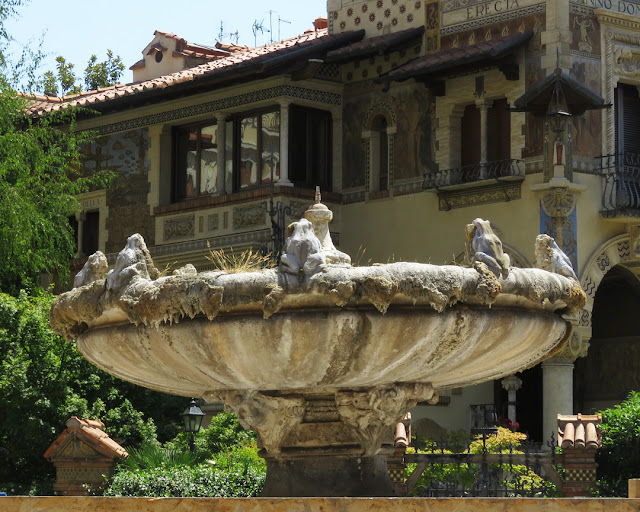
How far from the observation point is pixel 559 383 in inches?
1027

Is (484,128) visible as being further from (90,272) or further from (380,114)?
(90,272)

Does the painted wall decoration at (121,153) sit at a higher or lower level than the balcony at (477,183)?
higher

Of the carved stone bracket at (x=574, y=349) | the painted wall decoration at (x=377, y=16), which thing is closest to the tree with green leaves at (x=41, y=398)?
the carved stone bracket at (x=574, y=349)

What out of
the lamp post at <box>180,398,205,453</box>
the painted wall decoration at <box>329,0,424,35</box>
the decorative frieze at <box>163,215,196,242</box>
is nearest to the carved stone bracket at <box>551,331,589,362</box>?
the painted wall decoration at <box>329,0,424,35</box>

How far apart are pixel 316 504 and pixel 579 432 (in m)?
10.7

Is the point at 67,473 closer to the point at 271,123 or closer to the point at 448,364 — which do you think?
→ the point at 448,364

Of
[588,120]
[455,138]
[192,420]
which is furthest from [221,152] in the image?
[192,420]

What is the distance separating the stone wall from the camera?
351 inches

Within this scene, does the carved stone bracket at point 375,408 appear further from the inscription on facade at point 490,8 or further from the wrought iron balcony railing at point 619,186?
the inscription on facade at point 490,8

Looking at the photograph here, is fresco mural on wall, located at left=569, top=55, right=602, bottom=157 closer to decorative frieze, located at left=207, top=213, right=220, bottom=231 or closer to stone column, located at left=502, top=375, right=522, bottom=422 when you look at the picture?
stone column, located at left=502, top=375, right=522, bottom=422

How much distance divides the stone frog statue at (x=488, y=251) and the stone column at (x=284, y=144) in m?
17.2

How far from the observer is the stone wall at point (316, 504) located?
8.92m

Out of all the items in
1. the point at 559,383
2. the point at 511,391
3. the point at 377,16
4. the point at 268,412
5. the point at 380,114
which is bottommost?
the point at 268,412

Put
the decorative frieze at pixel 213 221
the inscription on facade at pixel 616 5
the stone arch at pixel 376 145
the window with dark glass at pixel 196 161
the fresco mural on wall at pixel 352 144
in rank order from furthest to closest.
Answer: the window with dark glass at pixel 196 161, the decorative frieze at pixel 213 221, the fresco mural on wall at pixel 352 144, the stone arch at pixel 376 145, the inscription on facade at pixel 616 5
